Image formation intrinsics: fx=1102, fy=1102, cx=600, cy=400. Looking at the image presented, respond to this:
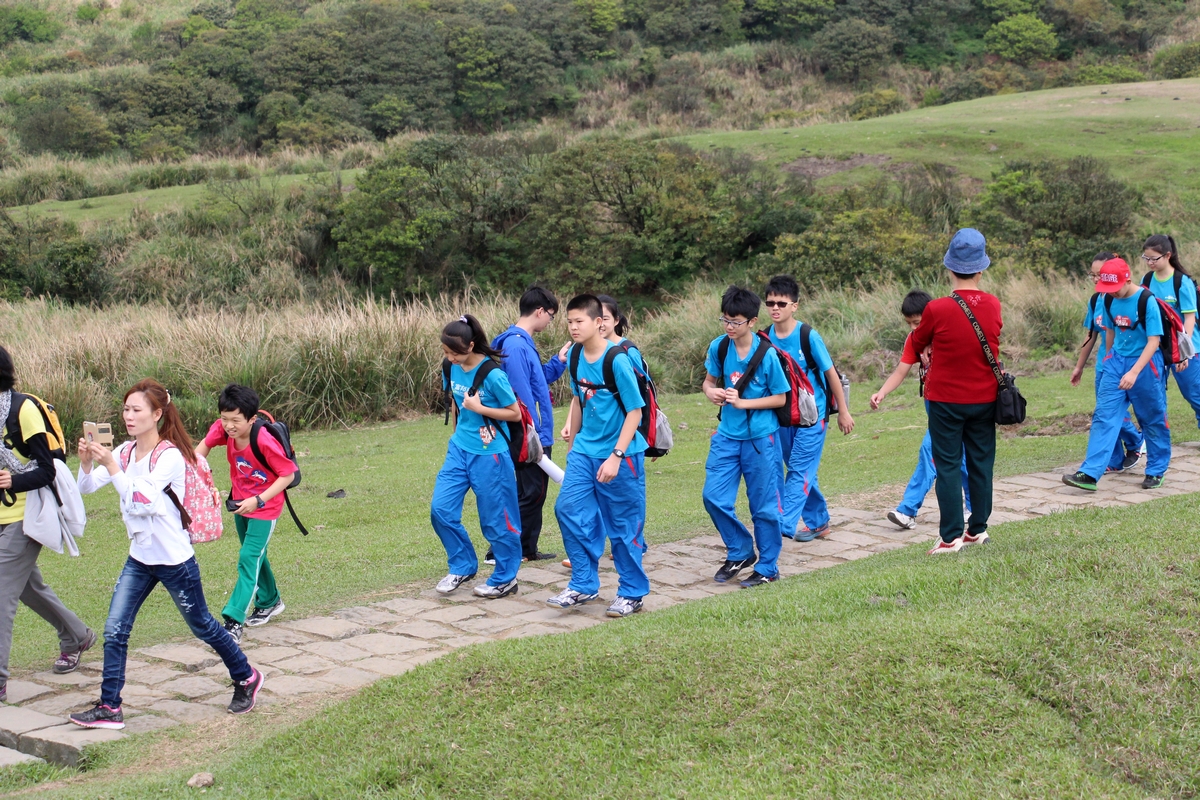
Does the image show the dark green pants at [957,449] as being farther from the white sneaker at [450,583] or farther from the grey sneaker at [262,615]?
the grey sneaker at [262,615]

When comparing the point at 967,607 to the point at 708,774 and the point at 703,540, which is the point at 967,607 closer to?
the point at 708,774

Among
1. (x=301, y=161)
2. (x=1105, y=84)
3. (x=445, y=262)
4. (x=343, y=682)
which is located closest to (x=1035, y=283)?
(x=445, y=262)

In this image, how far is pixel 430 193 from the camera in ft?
87.1

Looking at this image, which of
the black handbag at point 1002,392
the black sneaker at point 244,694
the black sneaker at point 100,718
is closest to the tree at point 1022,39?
the black handbag at point 1002,392

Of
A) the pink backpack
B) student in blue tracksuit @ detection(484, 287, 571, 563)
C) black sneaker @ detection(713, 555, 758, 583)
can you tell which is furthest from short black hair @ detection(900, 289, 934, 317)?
the pink backpack

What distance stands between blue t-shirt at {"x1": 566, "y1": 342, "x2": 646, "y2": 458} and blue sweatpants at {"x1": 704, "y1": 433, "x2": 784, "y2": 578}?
663mm

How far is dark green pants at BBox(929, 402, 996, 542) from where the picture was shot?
20.5 feet

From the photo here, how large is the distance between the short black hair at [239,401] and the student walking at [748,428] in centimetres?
256

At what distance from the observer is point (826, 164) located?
29.4m

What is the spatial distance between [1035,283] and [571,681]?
15.7 meters

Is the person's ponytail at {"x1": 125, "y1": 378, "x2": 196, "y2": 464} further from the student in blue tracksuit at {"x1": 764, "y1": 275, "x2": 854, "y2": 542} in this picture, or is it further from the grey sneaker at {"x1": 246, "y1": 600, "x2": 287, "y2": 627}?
the student in blue tracksuit at {"x1": 764, "y1": 275, "x2": 854, "y2": 542}

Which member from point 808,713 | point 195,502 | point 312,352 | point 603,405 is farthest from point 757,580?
point 312,352

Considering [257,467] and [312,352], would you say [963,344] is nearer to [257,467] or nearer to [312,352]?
[257,467]

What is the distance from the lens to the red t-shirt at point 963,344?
6.08 metres
